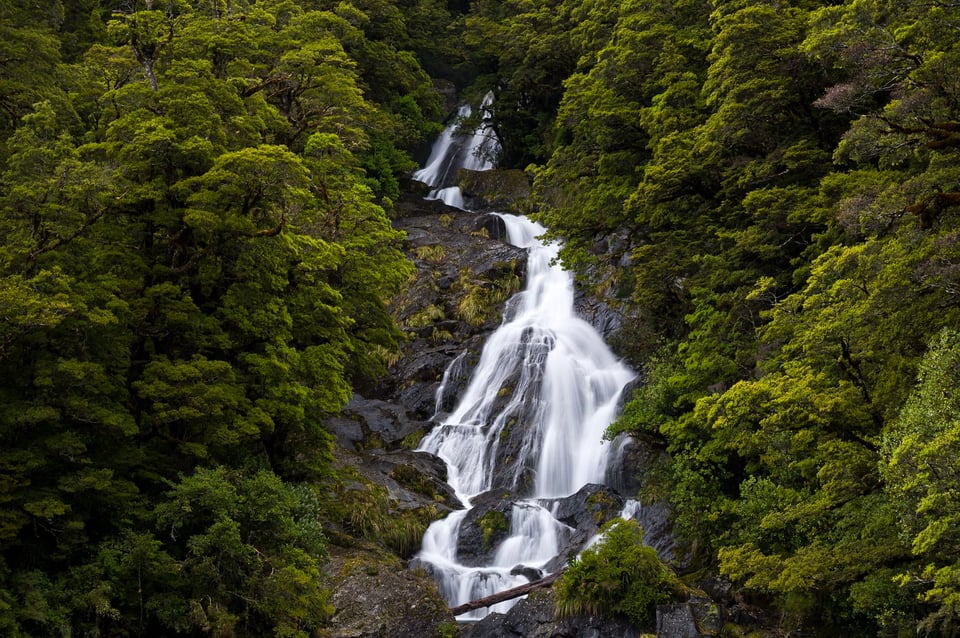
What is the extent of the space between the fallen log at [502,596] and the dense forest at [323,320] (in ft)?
→ 9.75

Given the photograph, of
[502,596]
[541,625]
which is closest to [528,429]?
[502,596]

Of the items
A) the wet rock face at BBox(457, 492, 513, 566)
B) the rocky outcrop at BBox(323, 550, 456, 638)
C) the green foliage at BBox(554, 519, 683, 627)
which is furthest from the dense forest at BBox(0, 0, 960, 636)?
the wet rock face at BBox(457, 492, 513, 566)

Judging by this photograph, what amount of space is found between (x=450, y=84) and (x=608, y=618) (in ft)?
131

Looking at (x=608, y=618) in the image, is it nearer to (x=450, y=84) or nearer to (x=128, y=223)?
(x=128, y=223)

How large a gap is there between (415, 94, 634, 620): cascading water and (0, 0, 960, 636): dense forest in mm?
2767

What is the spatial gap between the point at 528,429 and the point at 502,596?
676cm

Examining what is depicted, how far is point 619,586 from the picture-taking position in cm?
1359

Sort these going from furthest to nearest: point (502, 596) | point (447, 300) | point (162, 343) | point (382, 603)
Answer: point (447, 300) → point (502, 596) → point (382, 603) → point (162, 343)

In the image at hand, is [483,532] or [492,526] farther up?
[492,526]

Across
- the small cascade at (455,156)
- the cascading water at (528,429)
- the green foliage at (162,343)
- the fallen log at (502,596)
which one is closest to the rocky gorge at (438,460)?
the cascading water at (528,429)

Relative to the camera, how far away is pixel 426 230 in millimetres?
34188

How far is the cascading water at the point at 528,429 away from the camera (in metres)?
17.8

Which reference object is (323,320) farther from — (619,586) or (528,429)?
(528,429)

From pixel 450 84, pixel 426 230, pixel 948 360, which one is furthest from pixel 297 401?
pixel 450 84
